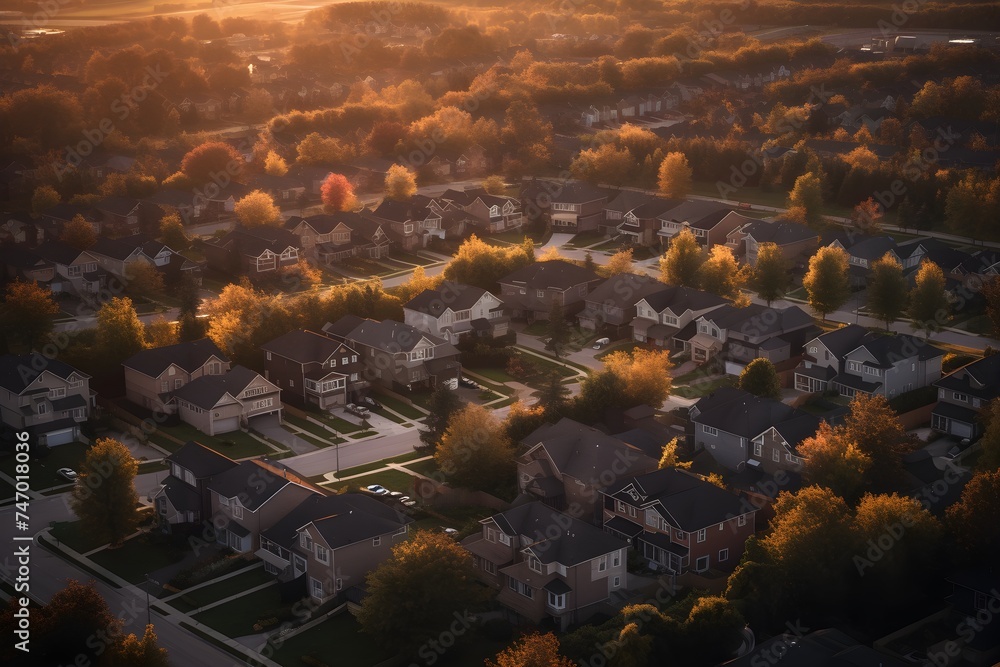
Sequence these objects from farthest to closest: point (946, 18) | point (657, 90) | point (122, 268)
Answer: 1. point (946, 18)
2. point (657, 90)
3. point (122, 268)

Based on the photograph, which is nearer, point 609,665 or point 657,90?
point 609,665

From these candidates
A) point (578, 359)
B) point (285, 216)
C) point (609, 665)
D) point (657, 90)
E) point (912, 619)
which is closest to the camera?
point (609, 665)

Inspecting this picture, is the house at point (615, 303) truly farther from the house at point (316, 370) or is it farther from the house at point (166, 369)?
the house at point (166, 369)

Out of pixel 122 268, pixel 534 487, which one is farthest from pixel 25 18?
pixel 534 487

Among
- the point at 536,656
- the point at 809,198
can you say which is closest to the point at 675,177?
the point at 809,198

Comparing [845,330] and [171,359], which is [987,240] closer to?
[845,330]

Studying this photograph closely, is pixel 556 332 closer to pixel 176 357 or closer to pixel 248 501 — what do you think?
pixel 176 357

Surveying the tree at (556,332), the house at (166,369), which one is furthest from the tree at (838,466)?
the house at (166,369)
